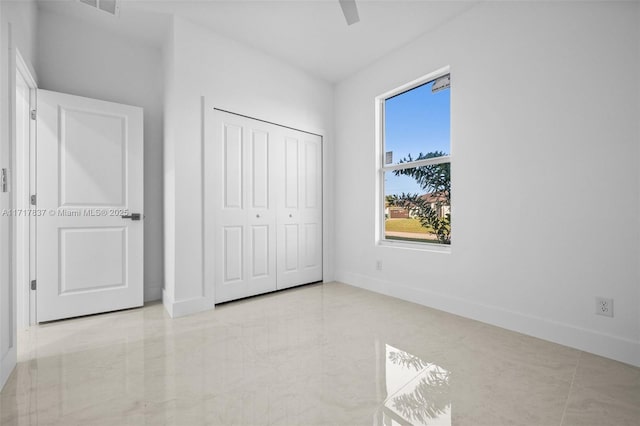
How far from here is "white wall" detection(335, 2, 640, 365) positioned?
6.44 ft

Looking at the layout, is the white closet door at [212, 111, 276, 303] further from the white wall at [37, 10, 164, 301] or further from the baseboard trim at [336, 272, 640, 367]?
the baseboard trim at [336, 272, 640, 367]

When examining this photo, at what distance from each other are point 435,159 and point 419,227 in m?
0.76

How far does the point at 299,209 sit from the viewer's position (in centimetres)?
387

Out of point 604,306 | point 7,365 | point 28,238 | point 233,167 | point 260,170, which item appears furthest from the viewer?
point 260,170

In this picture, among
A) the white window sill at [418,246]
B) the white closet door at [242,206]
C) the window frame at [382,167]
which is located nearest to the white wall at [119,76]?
the white closet door at [242,206]

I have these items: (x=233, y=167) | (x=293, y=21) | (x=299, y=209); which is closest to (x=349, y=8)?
(x=293, y=21)

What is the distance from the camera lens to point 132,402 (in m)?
1.50

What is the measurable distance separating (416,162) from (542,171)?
1223mm

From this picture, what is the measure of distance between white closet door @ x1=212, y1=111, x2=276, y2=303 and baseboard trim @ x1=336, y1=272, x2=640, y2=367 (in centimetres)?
150

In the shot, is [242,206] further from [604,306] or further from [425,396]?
[604,306]

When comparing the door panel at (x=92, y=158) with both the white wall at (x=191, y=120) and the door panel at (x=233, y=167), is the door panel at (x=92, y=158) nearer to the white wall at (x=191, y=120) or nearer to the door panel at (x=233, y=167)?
the white wall at (x=191, y=120)

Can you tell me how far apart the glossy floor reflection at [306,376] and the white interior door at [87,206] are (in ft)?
1.04

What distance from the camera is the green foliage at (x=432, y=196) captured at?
3076mm

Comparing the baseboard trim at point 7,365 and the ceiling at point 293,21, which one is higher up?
the ceiling at point 293,21
